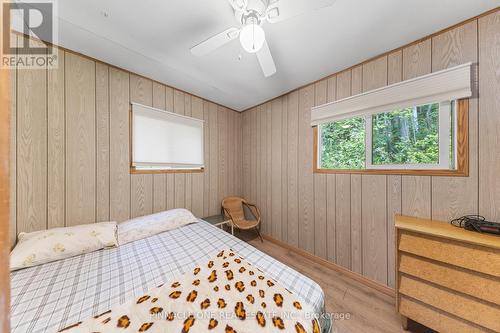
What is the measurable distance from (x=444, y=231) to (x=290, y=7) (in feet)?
6.11

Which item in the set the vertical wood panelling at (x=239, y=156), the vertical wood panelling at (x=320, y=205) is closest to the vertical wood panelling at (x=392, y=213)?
the vertical wood panelling at (x=320, y=205)

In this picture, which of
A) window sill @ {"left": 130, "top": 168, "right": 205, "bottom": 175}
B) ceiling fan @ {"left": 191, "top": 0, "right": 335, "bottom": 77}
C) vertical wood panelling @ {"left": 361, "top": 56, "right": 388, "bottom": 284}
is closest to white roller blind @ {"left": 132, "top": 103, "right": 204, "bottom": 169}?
window sill @ {"left": 130, "top": 168, "right": 205, "bottom": 175}

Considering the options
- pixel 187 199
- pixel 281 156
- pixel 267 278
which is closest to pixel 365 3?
pixel 281 156

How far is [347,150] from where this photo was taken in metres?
2.15

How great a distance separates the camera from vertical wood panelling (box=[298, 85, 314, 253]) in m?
2.40

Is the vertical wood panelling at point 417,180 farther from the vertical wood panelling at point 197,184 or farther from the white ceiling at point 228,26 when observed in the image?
the vertical wood panelling at point 197,184

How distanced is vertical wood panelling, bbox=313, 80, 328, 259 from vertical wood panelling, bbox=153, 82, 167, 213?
2.04 m

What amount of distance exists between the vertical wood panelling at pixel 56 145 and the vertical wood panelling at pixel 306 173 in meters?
2.66

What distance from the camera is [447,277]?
1208 millimetres

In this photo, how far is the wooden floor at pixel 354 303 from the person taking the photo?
142cm

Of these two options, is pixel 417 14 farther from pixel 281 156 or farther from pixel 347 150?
pixel 281 156

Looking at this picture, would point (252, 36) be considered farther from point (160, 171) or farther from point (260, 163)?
point (260, 163)

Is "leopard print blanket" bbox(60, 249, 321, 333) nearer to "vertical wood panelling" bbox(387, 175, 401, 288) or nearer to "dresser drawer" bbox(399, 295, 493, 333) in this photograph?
"dresser drawer" bbox(399, 295, 493, 333)

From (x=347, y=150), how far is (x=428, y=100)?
0.81 metres
